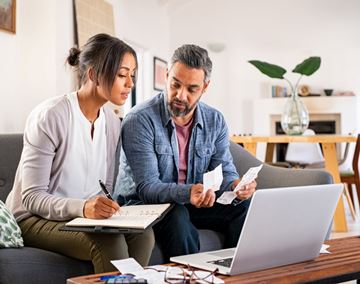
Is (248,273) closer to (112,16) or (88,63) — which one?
(88,63)

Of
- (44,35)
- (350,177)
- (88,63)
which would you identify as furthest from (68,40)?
(88,63)

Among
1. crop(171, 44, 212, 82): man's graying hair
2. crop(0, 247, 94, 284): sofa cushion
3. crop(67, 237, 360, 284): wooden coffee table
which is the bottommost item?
crop(0, 247, 94, 284): sofa cushion

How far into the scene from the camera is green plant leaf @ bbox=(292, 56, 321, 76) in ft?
17.2

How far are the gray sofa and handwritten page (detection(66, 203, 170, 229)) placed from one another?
24 cm

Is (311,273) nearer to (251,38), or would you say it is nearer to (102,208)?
(102,208)

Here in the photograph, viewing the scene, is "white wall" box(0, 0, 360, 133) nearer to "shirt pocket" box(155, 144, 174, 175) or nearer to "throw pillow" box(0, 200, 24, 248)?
"shirt pocket" box(155, 144, 174, 175)

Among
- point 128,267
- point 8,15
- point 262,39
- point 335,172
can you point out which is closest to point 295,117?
point 335,172

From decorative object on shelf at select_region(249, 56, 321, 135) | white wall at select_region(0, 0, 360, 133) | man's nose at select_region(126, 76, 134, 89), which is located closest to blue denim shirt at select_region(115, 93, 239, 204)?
man's nose at select_region(126, 76, 134, 89)

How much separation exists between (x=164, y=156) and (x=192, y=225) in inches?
12.2

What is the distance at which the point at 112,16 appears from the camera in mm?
6059

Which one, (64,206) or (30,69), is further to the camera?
(30,69)

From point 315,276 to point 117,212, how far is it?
697 millimetres

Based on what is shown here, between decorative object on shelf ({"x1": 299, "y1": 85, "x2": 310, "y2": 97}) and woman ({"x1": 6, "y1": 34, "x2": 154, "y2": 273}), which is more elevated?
decorative object on shelf ({"x1": 299, "y1": 85, "x2": 310, "y2": 97})

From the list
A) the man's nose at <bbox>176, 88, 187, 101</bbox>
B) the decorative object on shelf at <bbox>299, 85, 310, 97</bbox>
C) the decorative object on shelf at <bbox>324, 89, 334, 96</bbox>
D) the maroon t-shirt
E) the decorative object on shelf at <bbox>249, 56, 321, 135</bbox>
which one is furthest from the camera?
the decorative object on shelf at <bbox>299, 85, 310, 97</bbox>
